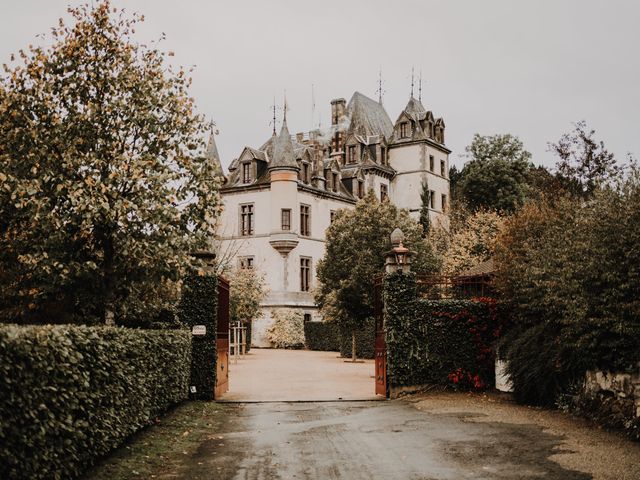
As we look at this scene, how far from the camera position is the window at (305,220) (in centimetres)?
4750

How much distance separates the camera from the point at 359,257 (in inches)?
1240

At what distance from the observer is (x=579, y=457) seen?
8445mm

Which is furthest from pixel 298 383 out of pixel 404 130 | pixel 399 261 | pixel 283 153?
pixel 404 130

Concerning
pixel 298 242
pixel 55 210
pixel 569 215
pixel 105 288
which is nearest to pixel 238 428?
pixel 105 288

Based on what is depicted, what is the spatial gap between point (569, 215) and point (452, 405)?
445 cm

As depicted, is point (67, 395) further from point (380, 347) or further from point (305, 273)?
point (305, 273)

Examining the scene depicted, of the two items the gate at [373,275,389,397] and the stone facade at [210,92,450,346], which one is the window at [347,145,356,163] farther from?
the gate at [373,275,389,397]

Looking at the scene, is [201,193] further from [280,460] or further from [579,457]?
[579,457]

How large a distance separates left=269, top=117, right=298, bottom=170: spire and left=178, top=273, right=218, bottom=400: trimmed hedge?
3017 cm

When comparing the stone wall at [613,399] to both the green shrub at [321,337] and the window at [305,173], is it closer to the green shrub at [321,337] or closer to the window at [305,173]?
the green shrub at [321,337]

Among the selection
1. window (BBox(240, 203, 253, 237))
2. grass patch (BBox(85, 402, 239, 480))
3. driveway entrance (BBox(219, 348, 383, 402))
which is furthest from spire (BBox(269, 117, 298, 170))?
grass patch (BBox(85, 402, 239, 480))

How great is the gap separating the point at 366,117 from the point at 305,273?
1517cm

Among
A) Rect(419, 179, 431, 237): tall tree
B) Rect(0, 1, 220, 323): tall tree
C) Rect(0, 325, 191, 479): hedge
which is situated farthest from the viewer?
Rect(419, 179, 431, 237): tall tree

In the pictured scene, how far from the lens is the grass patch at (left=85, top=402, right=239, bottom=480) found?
776 centimetres
